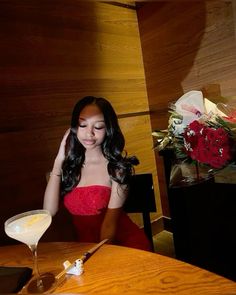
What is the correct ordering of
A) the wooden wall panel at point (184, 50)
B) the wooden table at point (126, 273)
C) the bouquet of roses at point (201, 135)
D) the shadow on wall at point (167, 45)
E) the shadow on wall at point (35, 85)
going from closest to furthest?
the wooden table at point (126, 273) < the bouquet of roses at point (201, 135) < the shadow on wall at point (35, 85) < the wooden wall panel at point (184, 50) < the shadow on wall at point (167, 45)

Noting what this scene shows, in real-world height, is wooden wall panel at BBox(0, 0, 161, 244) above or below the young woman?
above

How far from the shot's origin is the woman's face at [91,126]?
1.81m

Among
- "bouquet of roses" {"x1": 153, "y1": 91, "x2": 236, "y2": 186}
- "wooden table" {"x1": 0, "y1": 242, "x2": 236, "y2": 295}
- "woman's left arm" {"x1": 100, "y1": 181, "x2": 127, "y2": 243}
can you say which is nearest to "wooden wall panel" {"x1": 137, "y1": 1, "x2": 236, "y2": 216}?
"bouquet of roses" {"x1": 153, "y1": 91, "x2": 236, "y2": 186}

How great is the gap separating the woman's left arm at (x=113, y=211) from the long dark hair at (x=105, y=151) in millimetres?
51

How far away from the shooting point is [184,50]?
2.75m

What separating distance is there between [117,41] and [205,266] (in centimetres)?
225

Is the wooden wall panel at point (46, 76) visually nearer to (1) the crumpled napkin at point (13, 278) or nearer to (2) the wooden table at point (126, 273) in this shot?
(2) the wooden table at point (126, 273)

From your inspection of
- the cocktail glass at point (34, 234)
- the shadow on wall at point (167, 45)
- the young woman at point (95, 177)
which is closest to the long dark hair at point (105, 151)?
the young woman at point (95, 177)

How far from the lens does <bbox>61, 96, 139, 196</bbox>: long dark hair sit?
1.84 m

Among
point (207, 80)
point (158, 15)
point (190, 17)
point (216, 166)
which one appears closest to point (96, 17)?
point (158, 15)

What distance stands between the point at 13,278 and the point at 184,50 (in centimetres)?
247

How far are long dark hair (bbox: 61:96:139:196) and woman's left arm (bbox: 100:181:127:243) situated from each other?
2.0 inches

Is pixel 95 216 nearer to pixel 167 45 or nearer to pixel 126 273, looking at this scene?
pixel 126 273

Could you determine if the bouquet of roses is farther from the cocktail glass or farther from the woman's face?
the cocktail glass
